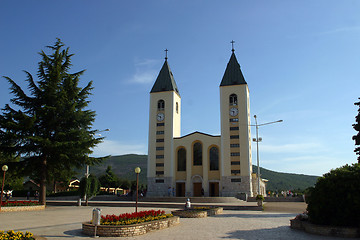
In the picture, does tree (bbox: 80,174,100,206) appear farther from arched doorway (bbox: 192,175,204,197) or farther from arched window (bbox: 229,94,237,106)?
arched window (bbox: 229,94,237,106)

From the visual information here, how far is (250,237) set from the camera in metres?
10.6

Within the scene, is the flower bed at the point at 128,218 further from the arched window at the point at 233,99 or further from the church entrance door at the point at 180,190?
the arched window at the point at 233,99

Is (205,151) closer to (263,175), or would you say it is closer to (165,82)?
(165,82)

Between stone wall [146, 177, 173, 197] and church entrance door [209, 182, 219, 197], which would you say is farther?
stone wall [146, 177, 173, 197]

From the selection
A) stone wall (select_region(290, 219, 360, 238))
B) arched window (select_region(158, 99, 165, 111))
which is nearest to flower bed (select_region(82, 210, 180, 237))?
stone wall (select_region(290, 219, 360, 238))

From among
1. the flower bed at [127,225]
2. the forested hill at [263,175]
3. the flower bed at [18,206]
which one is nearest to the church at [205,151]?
the flower bed at [18,206]

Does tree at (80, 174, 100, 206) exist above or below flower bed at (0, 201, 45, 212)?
above

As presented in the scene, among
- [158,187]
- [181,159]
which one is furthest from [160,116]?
[158,187]

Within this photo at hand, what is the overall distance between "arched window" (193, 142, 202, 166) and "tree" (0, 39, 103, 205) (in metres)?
24.3

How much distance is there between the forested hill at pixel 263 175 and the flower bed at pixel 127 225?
116 m

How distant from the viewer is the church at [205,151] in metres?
46.4

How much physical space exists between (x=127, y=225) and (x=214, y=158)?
128ft

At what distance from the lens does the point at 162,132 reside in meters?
51.2

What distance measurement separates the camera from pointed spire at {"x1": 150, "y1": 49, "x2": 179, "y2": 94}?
53406mm
